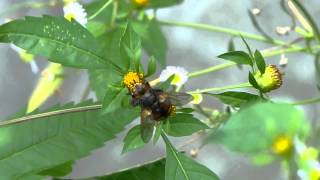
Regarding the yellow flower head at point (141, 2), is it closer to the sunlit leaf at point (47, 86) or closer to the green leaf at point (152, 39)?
the green leaf at point (152, 39)

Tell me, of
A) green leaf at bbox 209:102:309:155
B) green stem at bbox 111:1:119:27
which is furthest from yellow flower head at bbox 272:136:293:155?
green stem at bbox 111:1:119:27

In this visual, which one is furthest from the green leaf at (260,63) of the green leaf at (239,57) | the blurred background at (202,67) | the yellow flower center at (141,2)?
the blurred background at (202,67)

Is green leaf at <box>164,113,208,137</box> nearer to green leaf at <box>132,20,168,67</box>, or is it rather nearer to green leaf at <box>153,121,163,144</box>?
green leaf at <box>153,121,163,144</box>

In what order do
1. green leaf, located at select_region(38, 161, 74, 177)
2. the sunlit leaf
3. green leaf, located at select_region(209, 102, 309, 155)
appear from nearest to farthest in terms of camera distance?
green leaf, located at select_region(209, 102, 309, 155) < green leaf, located at select_region(38, 161, 74, 177) < the sunlit leaf

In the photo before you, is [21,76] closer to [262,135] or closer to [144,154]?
[144,154]

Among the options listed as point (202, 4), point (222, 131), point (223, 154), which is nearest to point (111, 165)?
point (223, 154)
